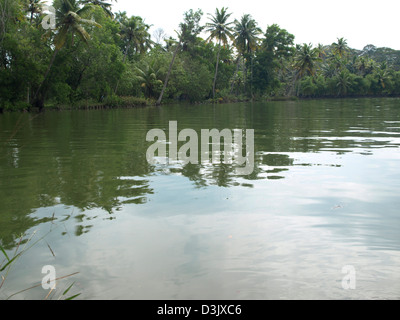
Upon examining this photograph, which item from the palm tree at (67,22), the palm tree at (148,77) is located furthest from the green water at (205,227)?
the palm tree at (148,77)

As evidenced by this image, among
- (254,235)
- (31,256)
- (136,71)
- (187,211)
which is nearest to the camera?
(31,256)

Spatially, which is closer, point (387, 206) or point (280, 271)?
point (280, 271)

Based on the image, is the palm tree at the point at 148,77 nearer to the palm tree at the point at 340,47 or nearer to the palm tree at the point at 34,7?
the palm tree at the point at 34,7

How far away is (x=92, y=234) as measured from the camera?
377 centimetres

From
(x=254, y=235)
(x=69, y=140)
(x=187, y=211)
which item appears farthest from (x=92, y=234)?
(x=69, y=140)

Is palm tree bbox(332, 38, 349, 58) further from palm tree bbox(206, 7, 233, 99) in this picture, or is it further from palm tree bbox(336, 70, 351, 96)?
palm tree bbox(206, 7, 233, 99)

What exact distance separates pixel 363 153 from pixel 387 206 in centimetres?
400

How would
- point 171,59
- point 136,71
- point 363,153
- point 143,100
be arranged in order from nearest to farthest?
point 363,153
point 143,100
point 136,71
point 171,59

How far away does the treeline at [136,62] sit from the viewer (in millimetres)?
29297

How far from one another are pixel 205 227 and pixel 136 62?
Result: 4844 cm

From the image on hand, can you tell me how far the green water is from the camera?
112 inches

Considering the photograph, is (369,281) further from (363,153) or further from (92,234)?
(363,153)

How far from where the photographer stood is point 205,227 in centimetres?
398

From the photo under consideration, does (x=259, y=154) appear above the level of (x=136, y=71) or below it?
below
